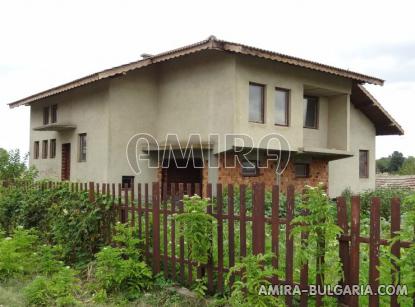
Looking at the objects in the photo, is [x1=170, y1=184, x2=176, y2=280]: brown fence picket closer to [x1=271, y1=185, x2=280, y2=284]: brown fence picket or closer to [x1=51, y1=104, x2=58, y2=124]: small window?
[x1=271, y1=185, x2=280, y2=284]: brown fence picket

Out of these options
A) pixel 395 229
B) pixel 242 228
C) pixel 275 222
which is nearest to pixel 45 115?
pixel 242 228

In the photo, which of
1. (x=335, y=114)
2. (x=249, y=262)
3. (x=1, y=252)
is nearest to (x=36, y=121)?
(x=335, y=114)

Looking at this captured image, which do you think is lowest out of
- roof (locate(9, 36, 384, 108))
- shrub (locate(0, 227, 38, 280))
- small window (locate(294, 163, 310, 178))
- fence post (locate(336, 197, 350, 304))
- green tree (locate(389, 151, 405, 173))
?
shrub (locate(0, 227, 38, 280))

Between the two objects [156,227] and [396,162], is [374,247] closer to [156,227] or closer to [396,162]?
[156,227]

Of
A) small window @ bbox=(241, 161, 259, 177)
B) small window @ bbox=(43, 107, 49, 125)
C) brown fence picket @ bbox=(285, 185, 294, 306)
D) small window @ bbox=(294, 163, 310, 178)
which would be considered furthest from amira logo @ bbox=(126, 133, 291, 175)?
brown fence picket @ bbox=(285, 185, 294, 306)

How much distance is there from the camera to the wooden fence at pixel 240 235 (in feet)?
13.8

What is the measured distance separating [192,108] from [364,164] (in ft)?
33.9

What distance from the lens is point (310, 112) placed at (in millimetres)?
19281

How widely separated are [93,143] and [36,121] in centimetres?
685

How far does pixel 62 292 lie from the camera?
603cm

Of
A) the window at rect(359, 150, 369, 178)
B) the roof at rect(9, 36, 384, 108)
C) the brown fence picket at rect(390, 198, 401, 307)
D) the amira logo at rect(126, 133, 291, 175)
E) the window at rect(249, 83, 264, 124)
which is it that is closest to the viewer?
the brown fence picket at rect(390, 198, 401, 307)

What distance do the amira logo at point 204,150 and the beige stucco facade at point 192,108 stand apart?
0.15m

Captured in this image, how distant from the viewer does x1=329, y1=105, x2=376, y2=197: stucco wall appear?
2088 cm

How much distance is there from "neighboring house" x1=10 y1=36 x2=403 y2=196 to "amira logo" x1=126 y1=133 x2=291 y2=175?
101 mm
